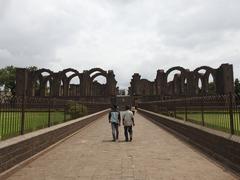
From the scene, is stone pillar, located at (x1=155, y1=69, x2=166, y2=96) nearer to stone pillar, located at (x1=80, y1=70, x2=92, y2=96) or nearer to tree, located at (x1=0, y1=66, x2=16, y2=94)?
stone pillar, located at (x1=80, y1=70, x2=92, y2=96)

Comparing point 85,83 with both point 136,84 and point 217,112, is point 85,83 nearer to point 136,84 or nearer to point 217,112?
point 136,84

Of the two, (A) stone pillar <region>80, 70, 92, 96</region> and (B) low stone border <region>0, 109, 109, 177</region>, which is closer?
(B) low stone border <region>0, 109, 109, 177</region>

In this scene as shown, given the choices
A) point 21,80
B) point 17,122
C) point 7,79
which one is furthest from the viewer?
point 7,79

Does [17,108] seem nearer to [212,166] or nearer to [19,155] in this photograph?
[19,155]

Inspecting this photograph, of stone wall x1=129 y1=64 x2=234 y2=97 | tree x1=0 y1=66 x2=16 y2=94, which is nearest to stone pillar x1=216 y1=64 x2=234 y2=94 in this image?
stone wall x1=129 y1=64 x2=234 y2=97

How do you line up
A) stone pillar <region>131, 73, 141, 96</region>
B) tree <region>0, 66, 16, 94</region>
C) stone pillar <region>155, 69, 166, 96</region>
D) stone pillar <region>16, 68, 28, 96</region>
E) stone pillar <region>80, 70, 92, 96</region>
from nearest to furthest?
stone pillar <region>16, 68, 28, 96</region>
stone pillar <region>80, 70, 92, 96</region>
stone pillar <region>155, 69, 166, 96</region>
stone pillar <region>131, 73, 141, 96</region>
tree <region>0, 66, 16, 94</region>

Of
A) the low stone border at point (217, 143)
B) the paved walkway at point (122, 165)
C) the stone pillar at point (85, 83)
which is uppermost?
the stone pillar at point (85, 83)

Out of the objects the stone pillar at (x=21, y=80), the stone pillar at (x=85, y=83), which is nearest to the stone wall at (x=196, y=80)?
the stone pillar at (x=85, y=83)

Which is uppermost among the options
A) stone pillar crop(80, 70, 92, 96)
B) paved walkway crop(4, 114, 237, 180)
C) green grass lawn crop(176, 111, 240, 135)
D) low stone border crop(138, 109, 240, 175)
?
stone pillar crop(80, 70, 92, 96)

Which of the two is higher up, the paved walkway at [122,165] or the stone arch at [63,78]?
the stone arch at [63,78]

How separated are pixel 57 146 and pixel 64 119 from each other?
13.7 feet

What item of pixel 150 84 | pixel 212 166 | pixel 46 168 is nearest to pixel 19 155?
pixel 46 168

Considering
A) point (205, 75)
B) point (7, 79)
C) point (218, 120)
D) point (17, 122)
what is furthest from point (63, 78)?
point (218, 120)

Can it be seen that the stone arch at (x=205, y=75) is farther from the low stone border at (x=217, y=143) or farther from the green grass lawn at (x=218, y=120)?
the green grass lawn at (x=218, y=120)
